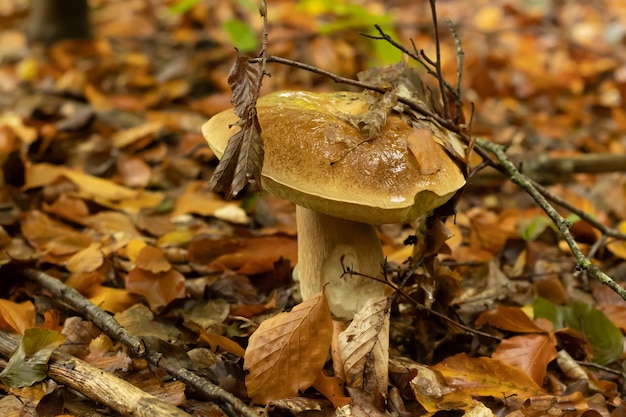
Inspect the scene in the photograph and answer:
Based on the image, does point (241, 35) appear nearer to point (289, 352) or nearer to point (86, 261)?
point (86, 261)

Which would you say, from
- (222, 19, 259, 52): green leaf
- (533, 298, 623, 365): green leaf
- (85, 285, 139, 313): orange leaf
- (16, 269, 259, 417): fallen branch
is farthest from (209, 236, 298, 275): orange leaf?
(222, 19, 259, 52): green leaf

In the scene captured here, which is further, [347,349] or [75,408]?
[347,349]

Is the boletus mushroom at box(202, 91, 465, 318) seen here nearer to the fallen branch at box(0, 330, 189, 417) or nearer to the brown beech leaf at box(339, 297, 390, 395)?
the brown beech leaf at box(339, 297, 390, 395)

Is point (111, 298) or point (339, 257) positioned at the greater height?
point (339, 257)

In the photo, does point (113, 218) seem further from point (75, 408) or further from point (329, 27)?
point (329, 27)

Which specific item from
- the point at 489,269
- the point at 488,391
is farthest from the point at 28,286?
the point at 489,269

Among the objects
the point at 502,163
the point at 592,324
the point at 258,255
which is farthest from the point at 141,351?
the point at 592,324

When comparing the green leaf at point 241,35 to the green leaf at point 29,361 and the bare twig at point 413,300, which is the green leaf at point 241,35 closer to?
the bare twig at point 413,300
